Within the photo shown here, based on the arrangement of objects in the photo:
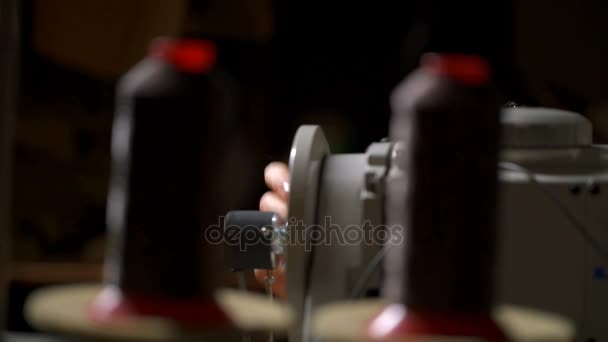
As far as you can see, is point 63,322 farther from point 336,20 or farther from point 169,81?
point 336,20

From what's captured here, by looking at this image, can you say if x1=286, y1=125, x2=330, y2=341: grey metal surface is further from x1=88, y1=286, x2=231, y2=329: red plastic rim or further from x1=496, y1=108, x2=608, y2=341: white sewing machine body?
x1=88, y1=286, x2=231, y2=329: red plastic rim

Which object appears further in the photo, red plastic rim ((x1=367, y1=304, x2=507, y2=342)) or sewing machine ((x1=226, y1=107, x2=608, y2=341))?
sewing machine ((x1=226, y1=107, x2=608, y2=341))

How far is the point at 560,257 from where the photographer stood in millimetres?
822

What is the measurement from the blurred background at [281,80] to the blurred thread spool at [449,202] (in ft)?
5.39

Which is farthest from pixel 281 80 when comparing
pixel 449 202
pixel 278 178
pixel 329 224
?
pixel 449 202

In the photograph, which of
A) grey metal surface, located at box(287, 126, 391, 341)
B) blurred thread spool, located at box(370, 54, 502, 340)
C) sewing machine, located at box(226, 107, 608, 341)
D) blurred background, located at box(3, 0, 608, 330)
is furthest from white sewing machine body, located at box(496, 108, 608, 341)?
blurred background, located at box(3, 0, 608, 330)

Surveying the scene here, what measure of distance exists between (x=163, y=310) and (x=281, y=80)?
2000 mm

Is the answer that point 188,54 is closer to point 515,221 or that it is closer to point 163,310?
point 163,310

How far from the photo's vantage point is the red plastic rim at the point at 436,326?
17.1 inches

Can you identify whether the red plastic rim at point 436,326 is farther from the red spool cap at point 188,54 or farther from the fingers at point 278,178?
the fingers at point 278,178

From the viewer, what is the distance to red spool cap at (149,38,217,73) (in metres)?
0.42

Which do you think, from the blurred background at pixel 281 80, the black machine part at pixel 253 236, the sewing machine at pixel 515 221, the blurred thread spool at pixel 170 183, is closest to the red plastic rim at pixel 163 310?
the blurred thread spool at pixel 170 183

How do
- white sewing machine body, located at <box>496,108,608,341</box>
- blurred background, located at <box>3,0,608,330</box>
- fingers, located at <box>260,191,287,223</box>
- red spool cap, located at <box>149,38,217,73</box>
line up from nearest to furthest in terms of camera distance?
red spool cap, located at <box>149,38,217,73</box>
white sewing machine body, located at <box>496,108,608,341</box>
fingers, located at <box>260,191,287,223</box>
blurred background, located at <box>3,0,608,330</box>

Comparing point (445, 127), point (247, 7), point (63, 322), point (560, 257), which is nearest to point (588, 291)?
point (560, 257)
